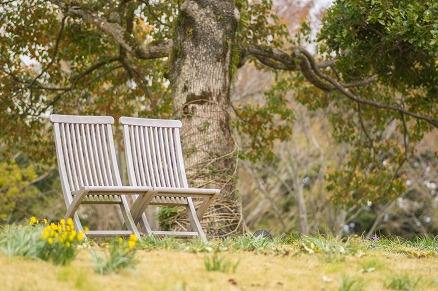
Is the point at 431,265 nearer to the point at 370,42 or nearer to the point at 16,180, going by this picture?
the point at 370,42

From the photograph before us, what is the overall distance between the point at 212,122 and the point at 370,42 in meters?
2.50

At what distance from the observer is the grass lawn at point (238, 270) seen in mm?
4723

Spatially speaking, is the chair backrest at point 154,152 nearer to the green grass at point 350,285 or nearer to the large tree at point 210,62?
the large tree at point 210,62

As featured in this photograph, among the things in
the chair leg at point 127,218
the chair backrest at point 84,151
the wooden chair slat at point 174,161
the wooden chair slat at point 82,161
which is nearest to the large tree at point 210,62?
the wooden chair slat at point 174,161

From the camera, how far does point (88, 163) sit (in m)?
7.85

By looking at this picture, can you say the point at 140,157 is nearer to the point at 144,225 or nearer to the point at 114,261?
the point at 144,225

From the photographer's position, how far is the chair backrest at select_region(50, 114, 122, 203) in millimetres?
7696

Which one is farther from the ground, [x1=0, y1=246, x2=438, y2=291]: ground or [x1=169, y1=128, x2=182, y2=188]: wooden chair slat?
[x1=169, y1=128, x2=182, y2=188]: wooden chair slat

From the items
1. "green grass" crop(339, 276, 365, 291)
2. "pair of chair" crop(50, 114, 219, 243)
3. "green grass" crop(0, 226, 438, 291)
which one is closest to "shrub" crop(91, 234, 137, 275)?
"green grass" crop(0, 226, 438, 291)

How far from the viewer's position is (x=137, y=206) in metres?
7.62

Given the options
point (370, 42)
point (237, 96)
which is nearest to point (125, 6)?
point (370, 42)

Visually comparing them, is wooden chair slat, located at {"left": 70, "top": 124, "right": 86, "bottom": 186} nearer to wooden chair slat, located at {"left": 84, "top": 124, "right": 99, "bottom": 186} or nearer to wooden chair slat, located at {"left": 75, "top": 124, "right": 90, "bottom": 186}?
wooden chair slat, located at {"left": 75, "top": 124, "right": 90, "bottom": 186}

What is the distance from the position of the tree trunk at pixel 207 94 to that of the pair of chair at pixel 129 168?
1.21 meters

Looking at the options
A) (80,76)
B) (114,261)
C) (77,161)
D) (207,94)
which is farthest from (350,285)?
(80,76)
